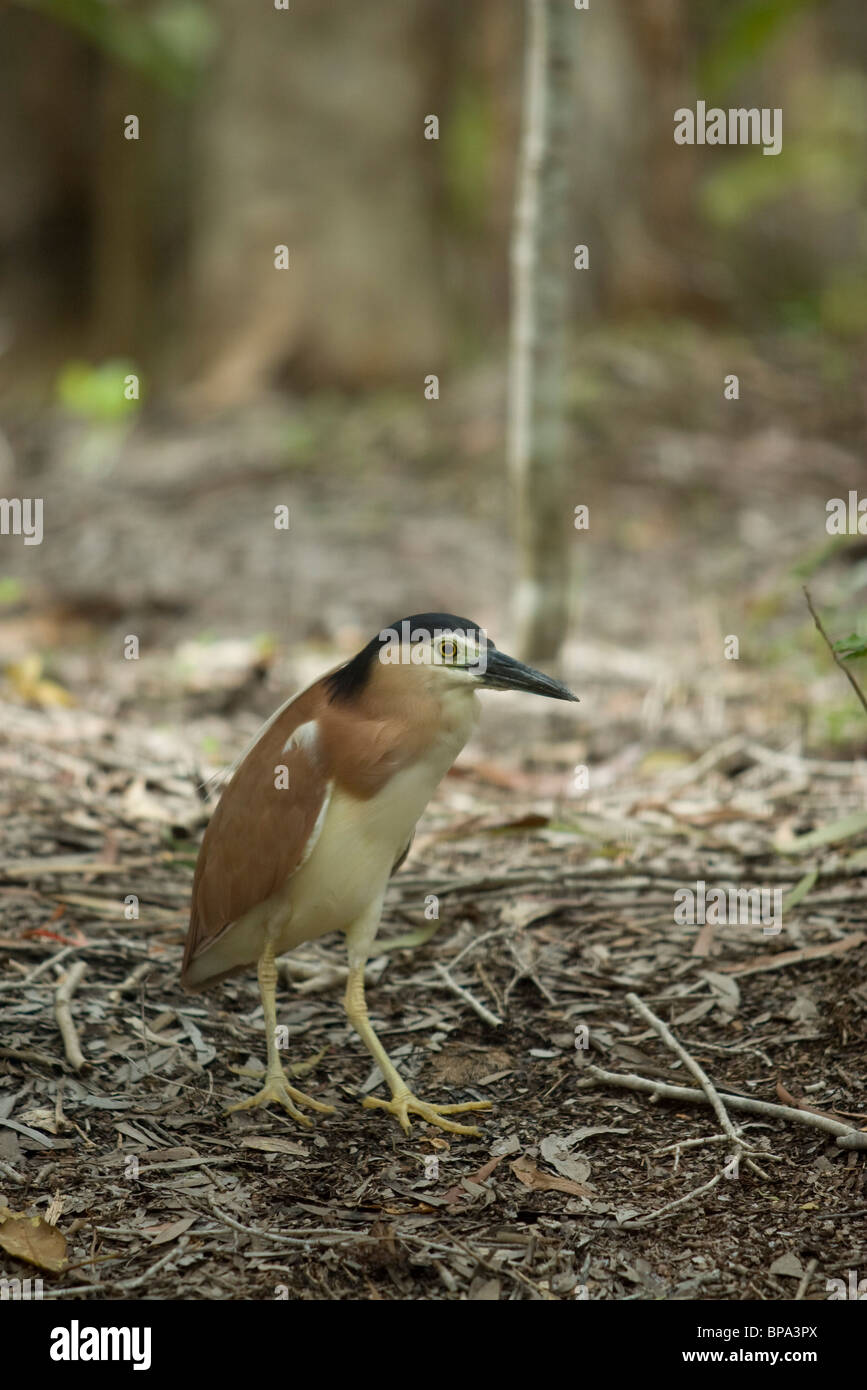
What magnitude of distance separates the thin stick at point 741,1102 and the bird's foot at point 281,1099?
74cm

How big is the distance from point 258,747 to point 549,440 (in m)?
2.84

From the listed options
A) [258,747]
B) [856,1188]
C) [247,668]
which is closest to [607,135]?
[247,668]

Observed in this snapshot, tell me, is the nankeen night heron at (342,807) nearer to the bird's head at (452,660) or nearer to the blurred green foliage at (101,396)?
→ the bird's head at (452,660)

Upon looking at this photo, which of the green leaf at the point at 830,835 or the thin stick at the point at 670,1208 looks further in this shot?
the green leaf at the point at 830,835

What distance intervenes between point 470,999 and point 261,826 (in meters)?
0.84

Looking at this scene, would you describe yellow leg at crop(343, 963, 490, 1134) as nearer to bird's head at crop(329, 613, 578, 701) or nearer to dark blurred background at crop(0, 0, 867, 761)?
bird's head at crop(329, 613, 578, 701)

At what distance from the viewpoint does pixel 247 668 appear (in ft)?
21.5

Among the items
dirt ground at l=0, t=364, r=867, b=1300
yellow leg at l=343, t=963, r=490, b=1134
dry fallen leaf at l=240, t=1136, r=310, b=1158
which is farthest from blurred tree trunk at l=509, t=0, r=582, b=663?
dry fallen leaf at l=240, t=1136, r=310, b=1158

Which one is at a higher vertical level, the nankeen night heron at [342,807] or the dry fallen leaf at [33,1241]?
the nankeen night heron at [342,807]

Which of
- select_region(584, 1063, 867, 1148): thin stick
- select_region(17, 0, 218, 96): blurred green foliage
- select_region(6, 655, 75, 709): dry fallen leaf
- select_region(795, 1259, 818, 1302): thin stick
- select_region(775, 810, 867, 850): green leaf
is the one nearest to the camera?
select_region(795, 1259, 818, 1302): thin stick

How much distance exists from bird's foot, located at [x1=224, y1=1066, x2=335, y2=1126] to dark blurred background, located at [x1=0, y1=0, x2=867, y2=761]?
3216 mm

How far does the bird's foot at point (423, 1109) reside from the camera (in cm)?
340

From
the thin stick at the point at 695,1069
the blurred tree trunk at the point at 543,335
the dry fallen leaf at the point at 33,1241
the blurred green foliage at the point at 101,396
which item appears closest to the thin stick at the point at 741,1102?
the thin stick at the point at 695,1069

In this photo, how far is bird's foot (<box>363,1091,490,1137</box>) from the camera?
3398 mm
